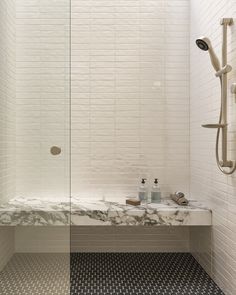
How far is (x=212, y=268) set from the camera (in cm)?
260

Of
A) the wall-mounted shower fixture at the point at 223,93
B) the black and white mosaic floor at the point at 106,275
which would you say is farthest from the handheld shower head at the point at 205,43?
the black and white mosaic floor at the point at 106,275

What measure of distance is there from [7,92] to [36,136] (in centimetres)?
29

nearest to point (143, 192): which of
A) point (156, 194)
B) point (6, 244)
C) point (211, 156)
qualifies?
point (156, 194)

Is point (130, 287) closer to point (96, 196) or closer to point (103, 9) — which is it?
point (96, 196)

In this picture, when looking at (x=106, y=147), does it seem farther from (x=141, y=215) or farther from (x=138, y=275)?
(x=138, y=275)

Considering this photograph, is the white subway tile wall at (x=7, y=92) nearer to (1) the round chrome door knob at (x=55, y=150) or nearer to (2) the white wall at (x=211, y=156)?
(1) the round chrome door knob at (x=55, y=150)

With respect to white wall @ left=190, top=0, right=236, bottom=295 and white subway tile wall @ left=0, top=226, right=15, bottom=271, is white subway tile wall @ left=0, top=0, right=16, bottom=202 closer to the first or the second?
white subway tile wall @ left=0, top=226, right=15, bottom=271

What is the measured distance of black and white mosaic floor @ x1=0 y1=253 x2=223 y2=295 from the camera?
182 cm

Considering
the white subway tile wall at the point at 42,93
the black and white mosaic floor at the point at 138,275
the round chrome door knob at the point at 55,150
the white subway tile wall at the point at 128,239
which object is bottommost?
the black and white mosaic floor at the point at 138,275

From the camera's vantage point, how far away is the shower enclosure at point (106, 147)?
188cm

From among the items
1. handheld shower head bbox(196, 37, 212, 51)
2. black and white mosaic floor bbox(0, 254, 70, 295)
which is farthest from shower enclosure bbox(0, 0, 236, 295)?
handheld shower head bbox(196, 37, 212, 51)

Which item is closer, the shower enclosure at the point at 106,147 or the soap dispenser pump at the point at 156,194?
the shower enclosure at the point at 106,147

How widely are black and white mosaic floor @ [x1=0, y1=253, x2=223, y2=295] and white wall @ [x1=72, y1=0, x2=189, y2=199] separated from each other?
0.60 m

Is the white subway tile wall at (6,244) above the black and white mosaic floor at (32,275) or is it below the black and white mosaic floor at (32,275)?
above
